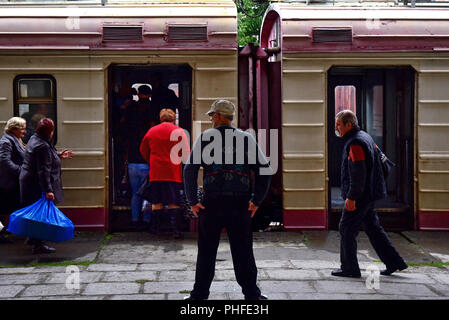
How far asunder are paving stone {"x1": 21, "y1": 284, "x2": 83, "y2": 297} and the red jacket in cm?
263

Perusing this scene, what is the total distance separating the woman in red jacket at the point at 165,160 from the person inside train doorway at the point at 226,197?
10.6 ft

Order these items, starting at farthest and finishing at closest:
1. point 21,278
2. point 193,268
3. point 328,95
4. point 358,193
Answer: point 328,95, point 193,268, point 21,278, point 358,193

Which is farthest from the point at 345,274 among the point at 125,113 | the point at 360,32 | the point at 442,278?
the point at 125,113

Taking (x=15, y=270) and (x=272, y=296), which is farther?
(x=15, y=270)

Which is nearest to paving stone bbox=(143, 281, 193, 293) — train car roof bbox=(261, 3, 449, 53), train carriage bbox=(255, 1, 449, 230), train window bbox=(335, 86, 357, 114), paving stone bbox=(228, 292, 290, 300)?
paving stone bbox=(228, 292, 290, 300)

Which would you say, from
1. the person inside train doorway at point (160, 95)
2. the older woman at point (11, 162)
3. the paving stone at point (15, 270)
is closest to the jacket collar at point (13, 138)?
the older woman at point (11, 162)

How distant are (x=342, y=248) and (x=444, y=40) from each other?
3.97m

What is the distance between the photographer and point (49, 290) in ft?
21.4

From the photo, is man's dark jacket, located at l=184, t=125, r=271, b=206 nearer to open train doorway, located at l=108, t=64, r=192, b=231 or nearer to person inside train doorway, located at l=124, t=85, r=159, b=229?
person inside train doorway, located at l=124, t=85, r=159, b=229

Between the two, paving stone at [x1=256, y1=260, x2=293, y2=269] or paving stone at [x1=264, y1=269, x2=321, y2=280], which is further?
paving stone at [x1=256, y1=260, x2=293, y2=269]

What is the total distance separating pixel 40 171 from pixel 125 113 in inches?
79.9

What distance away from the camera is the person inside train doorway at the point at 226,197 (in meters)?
5.69

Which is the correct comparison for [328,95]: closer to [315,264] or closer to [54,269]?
[315,264]

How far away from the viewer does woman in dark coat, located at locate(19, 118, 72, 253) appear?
8.12 metres
